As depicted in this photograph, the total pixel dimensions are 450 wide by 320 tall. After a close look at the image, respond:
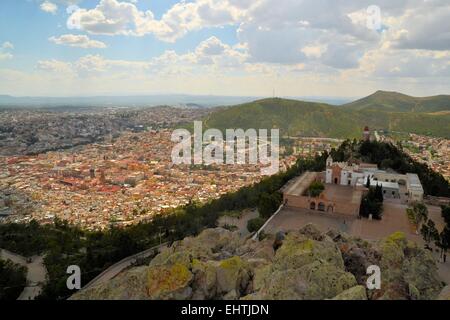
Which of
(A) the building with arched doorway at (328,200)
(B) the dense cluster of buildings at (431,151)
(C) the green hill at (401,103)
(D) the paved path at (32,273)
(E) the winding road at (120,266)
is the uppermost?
(C) the green hill at (401,103)

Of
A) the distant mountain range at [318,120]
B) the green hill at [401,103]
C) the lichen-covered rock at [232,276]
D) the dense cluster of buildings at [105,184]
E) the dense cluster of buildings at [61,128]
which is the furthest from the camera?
the green hill at [401,103]

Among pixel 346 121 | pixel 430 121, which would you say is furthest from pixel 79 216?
pixel 430 121

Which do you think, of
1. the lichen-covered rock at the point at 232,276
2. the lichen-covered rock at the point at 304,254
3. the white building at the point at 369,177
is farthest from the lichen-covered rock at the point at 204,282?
the white building at the point at 369,177

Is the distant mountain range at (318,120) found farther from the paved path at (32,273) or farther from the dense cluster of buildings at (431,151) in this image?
the paved path at (32,273)

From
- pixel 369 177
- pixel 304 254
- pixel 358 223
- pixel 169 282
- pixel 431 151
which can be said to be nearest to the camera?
pixel 169 282

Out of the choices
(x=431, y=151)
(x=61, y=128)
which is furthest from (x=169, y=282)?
(x=61, y=128)

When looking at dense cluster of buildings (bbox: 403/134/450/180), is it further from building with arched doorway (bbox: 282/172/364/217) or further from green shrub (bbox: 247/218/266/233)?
green shrub (bbox: 247/218/266/233)

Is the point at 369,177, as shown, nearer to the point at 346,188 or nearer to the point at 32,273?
the point at 346,188
